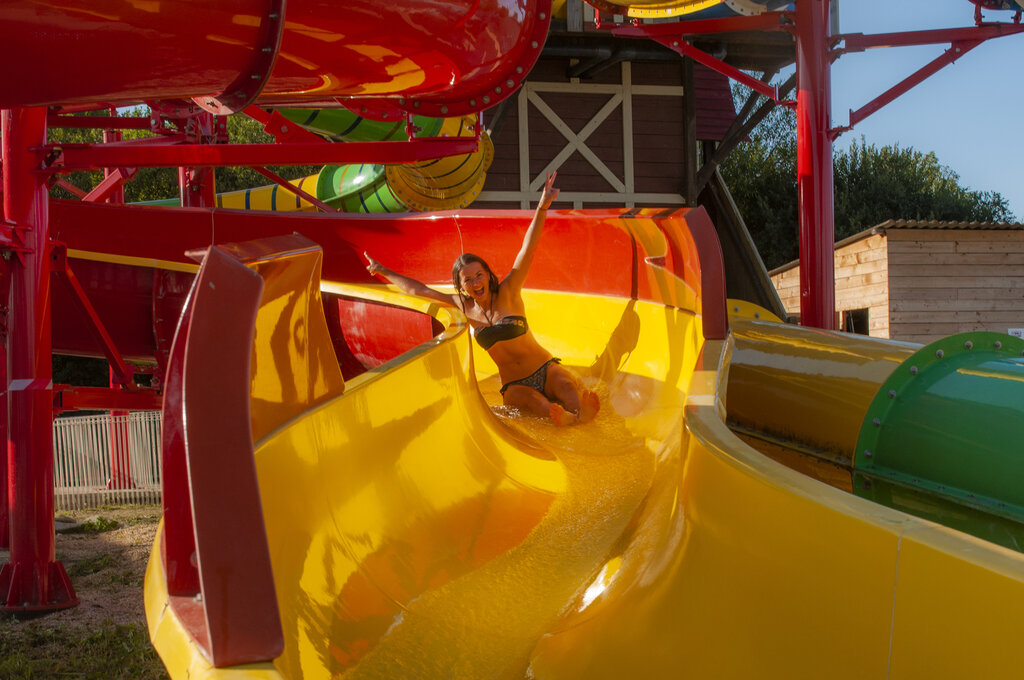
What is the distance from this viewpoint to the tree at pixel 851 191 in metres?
22.4

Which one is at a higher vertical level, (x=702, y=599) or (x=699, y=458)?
(x=699, y=458)

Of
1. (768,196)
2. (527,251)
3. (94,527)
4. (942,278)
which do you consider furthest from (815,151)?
(768,196)

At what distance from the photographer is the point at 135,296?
518 centimetres

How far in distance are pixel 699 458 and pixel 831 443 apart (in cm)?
93

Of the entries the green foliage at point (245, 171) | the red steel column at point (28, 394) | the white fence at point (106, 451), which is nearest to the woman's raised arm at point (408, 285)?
the red steel column at point (28, 394)

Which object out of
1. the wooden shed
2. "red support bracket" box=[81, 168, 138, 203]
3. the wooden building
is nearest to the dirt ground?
"red support bracket" box=[81, 168, 138, 203]

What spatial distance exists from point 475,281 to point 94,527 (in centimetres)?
307

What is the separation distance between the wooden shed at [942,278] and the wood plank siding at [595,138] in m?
2.27

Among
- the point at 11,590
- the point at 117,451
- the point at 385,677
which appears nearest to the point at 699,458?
the point at 385,677

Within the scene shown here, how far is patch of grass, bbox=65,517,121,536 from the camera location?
568 centimetres

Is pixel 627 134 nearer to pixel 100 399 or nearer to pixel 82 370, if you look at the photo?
pixel 100 399

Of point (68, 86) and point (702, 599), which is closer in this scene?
point (702, 599)

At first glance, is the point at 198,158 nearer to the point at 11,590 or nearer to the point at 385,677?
the point at 11,590

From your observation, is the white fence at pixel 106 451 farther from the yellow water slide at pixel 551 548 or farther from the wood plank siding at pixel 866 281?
the wood plank siding at pixel 866 281
